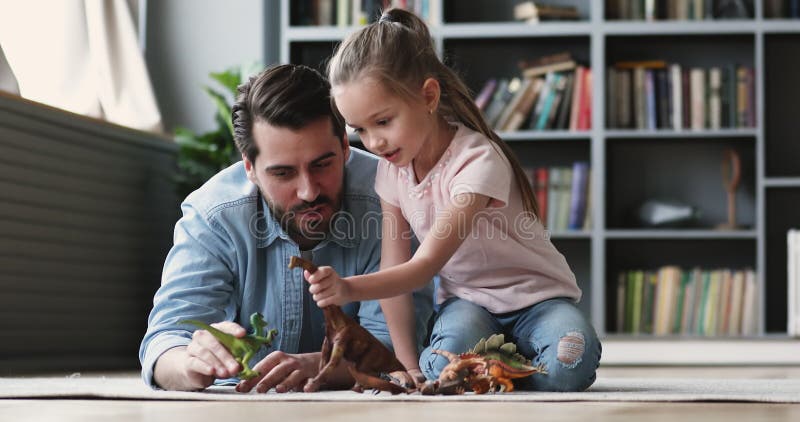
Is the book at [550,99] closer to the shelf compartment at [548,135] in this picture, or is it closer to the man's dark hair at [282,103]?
Answer: the shelf compartment at [548,135]

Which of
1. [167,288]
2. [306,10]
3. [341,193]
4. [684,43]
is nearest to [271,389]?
[167,288]

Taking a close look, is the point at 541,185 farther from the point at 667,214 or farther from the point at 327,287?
the point at 327,287

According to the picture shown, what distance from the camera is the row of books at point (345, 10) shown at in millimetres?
4141

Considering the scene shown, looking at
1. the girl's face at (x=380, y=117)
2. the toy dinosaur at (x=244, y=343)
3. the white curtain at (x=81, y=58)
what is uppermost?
the white curtain at (x=81, y=58)

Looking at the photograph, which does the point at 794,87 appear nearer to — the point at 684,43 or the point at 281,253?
the point at 684,43

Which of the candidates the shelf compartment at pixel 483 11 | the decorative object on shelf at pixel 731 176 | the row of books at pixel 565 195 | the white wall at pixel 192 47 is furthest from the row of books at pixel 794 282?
the white wall at pixel 192 47

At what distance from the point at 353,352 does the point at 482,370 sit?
21cm

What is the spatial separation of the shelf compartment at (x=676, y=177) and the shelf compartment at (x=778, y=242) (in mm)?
92

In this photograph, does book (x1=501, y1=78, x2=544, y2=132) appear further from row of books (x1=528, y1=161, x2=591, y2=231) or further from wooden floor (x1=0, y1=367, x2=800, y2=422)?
wooden floor (x1=0, y1=367, x2=800, y2=422)

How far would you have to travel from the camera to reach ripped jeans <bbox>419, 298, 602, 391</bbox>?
1.82 m

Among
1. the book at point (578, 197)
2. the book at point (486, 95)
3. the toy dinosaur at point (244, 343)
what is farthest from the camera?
the book at point (486, 95)

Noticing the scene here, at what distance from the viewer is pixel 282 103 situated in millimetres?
1880

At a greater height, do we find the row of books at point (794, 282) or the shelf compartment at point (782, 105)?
the shelf compartment at point (782, 105)

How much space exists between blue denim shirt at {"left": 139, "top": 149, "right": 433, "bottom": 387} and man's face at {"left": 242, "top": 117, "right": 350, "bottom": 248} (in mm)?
57
